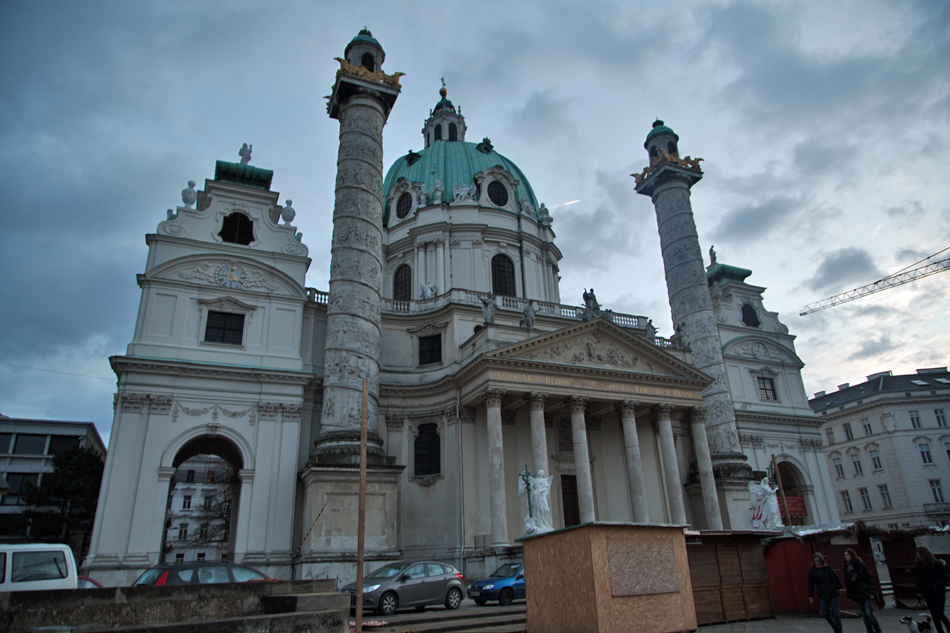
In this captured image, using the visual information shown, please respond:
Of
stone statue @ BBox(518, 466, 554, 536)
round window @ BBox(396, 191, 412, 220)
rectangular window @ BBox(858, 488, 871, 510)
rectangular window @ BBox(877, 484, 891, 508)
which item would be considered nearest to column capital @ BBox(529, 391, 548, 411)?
stone statue @ BBox(518, 466, 554, 536)

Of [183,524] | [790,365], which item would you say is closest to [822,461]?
[790,365]

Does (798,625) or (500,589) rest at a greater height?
(500,589)

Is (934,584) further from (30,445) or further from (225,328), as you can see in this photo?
(30,445)

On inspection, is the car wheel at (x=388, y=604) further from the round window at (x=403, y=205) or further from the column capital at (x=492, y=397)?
the round window at (x=403, y=205)

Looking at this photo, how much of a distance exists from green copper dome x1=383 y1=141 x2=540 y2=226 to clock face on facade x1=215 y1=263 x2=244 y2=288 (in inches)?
574

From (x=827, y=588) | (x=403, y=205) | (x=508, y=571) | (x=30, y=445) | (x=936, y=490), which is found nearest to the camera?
(x=827, y=588)

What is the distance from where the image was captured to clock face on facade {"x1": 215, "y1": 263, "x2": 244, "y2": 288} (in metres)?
25.3

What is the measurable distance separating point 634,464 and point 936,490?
30382mm

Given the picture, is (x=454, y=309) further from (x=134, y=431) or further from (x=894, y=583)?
(x=894, y=583)

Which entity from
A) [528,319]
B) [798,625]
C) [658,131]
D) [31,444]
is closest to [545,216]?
[658,131]

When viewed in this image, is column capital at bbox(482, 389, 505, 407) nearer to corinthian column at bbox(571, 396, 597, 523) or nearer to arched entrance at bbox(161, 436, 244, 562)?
corinthian column at bbox(571, 396, 597, 523)

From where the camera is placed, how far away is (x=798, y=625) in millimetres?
11133

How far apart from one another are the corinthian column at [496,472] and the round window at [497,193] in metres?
17.2

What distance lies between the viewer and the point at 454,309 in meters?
28.9
